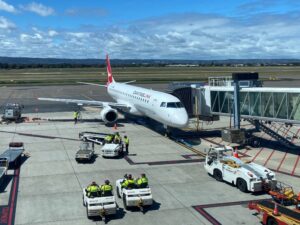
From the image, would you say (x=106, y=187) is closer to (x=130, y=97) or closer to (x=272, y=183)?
(x=272, y=183)

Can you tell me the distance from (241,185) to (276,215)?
19.9 feet

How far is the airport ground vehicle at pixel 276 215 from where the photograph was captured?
58.6 ft

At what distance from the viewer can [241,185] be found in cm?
2453

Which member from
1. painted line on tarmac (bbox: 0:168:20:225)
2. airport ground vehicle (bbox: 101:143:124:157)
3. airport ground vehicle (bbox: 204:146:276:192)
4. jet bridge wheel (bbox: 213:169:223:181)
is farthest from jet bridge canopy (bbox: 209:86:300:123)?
painted line on tarmac (bbox: 0:168:20:225)

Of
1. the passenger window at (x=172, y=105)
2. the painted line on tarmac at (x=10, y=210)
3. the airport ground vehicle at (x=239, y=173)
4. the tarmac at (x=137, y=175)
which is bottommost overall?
the tarmac at (x=137, y=175)

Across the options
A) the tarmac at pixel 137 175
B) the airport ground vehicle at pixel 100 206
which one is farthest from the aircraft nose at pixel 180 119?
the airport ground vehicle at pixel 100 206

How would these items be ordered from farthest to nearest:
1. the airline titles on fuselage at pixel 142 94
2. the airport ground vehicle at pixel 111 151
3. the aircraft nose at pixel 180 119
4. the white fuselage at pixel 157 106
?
the airline titles on fuselage at pixel 142 94, the white fuselage at pixel 157 106, the aircraft nose at pixel 180 119, the airport ground vehicle at pixel 111 151

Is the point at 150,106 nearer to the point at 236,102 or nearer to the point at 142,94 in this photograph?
the point at 142,94

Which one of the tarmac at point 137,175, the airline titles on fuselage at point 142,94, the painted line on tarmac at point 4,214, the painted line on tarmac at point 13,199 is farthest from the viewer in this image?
the airline titles on fuselage at point 142,94

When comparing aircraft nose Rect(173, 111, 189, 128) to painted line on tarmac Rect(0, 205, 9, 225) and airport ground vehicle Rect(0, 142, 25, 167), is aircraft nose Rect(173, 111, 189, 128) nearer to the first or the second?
airport ground vehicle Rect(0, 142, 25, 167)

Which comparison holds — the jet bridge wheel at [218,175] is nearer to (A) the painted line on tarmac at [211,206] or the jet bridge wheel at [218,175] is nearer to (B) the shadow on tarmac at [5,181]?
(A) the painted line on tarmac at [211,206]

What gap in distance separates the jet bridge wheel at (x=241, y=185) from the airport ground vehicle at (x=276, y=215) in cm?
388

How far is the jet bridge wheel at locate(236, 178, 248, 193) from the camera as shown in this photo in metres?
24.2

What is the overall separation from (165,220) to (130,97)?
1216 inches
